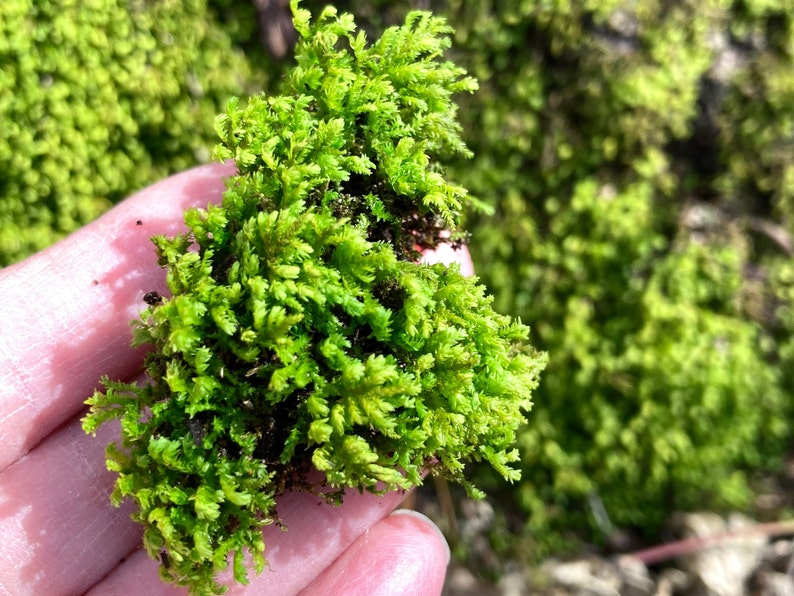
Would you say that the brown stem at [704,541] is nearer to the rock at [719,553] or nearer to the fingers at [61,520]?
the rock at [719,553]

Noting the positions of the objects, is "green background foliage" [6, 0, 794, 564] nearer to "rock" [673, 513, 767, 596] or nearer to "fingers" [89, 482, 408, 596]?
"rock" [673, 513, 767, 596]

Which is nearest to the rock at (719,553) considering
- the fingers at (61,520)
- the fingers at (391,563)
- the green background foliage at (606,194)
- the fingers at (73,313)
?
the green background foliage at (606,194)

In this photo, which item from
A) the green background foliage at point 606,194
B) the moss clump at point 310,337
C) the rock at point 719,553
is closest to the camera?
the moss clump at point 310,337

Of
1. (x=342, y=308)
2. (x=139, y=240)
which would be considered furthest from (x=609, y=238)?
(x=139, y=240)

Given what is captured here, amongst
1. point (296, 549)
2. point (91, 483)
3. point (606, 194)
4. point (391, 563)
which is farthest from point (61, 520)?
point (606, 194)

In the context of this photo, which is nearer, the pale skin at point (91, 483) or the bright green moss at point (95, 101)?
the pale skin at point (91, 483)
